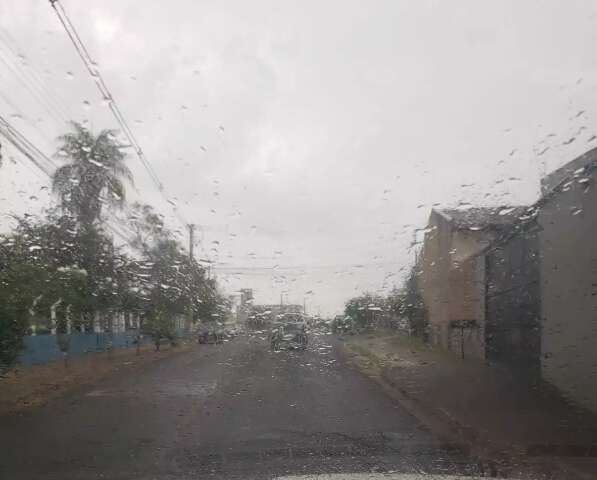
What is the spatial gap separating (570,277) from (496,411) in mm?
3105

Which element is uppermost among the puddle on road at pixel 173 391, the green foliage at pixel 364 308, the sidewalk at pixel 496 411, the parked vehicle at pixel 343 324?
the green foliage at pixel 364 308

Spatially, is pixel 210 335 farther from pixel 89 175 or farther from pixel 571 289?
pixel 571 289

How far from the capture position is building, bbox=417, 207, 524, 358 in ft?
49.9

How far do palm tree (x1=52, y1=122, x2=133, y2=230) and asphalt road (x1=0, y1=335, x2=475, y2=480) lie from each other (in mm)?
4283

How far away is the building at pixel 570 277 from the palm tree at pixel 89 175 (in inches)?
341

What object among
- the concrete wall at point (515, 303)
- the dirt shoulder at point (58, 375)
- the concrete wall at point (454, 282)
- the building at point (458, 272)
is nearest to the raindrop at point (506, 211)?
the building at point (458, 272)

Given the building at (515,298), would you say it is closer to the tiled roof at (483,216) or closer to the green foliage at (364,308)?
the tiled roof at (483,216)

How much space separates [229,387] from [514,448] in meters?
7.75

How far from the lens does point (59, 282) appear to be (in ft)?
54.6

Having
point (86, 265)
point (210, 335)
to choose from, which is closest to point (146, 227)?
point (86, 265)

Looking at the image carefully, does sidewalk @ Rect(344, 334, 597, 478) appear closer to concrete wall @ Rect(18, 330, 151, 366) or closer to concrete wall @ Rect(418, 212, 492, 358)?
concrete wall @ Rect(418, 212, 492, 358)

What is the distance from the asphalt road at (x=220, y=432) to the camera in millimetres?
7438

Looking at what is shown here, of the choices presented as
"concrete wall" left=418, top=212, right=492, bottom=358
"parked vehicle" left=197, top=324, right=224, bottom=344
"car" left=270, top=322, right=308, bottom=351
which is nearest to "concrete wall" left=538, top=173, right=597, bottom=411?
"concrete wall" left=418, top=212, right=492, bottom=358

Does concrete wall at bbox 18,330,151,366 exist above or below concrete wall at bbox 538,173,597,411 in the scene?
below
